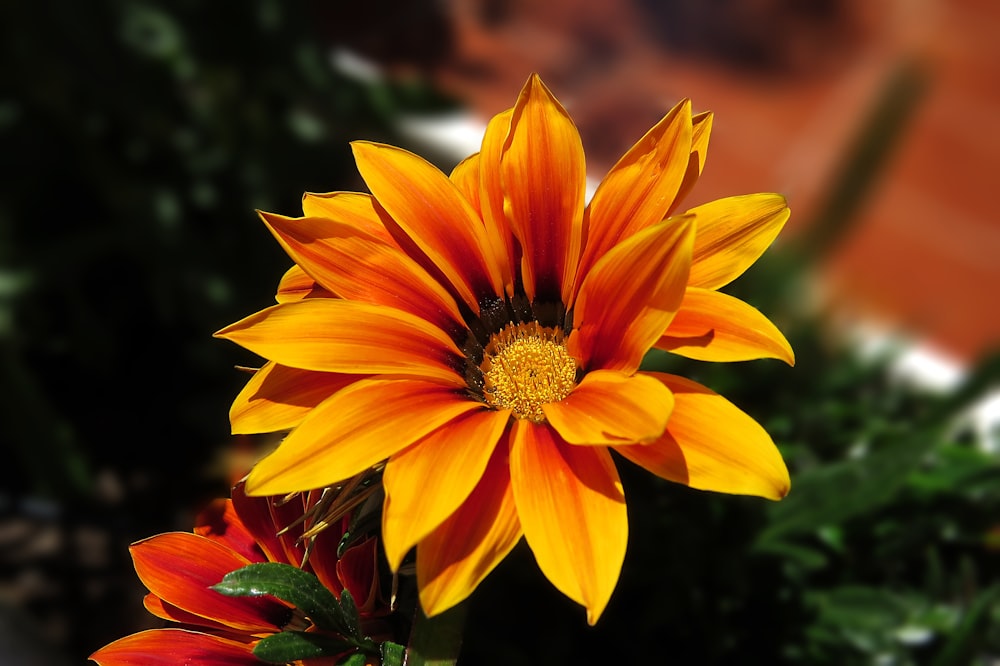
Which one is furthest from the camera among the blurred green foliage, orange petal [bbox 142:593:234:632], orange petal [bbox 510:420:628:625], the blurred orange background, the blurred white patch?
the blurred orange background

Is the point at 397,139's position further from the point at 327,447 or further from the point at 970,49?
the point at 970,49

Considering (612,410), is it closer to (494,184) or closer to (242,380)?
(494,184)

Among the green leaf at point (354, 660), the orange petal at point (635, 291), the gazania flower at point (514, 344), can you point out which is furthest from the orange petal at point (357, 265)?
the green leaf at point (354, 660)

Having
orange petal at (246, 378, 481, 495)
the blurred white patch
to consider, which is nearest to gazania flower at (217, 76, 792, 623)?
orange petal at (246, 378, 481, 495)

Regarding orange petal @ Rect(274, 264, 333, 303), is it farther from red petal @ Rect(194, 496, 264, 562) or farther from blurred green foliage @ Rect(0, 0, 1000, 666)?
blurred green foliage @ Rect(0, 0, 1000, 666)

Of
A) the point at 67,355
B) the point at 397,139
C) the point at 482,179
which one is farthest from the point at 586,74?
the point at 482,179

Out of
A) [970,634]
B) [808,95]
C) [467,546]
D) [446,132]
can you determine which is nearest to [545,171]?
[467,546]

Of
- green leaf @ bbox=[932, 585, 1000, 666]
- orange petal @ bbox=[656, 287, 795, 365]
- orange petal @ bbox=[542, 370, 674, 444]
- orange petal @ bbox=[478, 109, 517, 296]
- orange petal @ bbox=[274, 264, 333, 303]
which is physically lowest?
green leaf @ bbox=[932, 585, 1000, 666]
